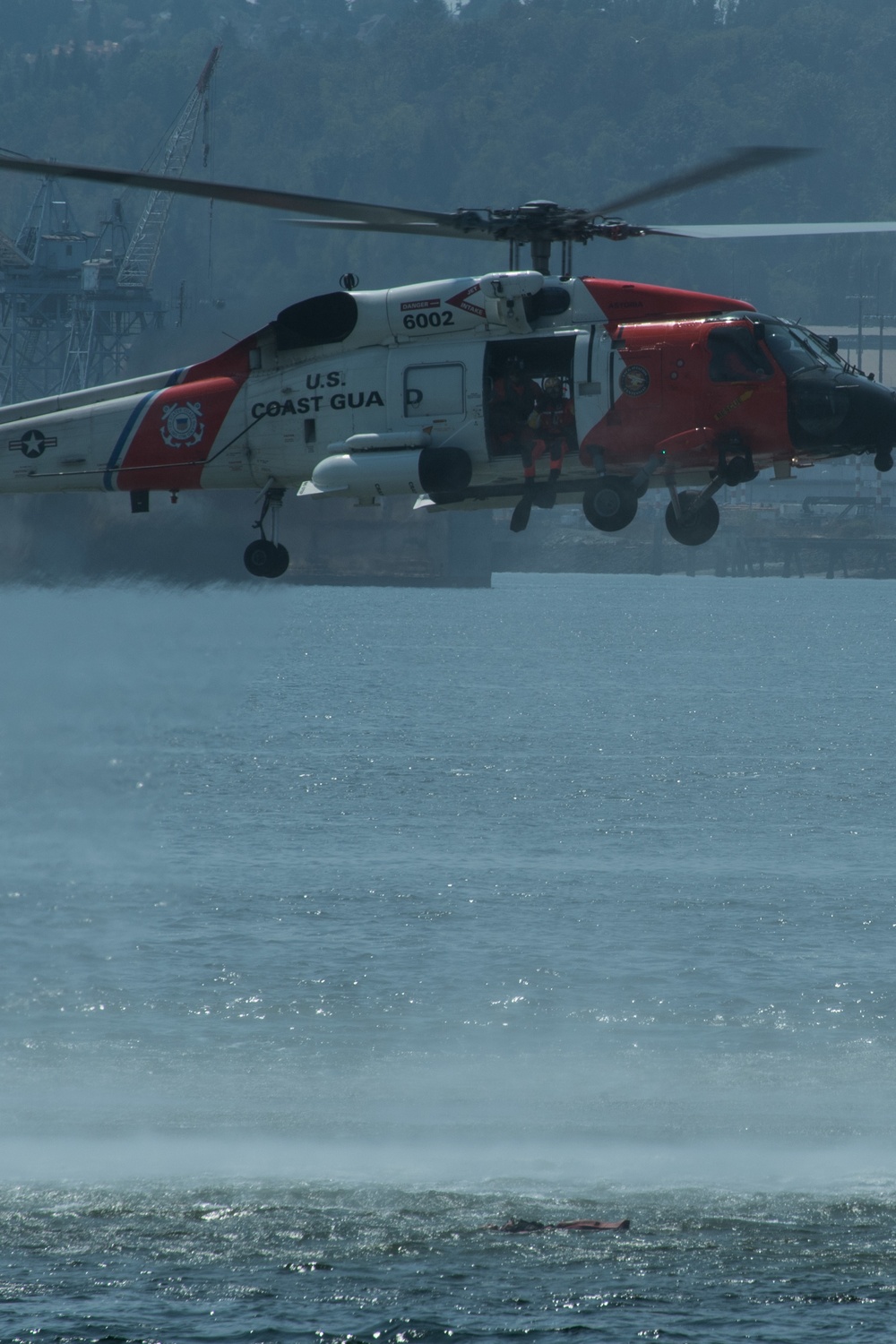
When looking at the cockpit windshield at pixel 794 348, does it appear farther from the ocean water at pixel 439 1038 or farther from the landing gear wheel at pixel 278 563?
the ocean water at pixel 439 1038

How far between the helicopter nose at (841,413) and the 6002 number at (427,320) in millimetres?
4787

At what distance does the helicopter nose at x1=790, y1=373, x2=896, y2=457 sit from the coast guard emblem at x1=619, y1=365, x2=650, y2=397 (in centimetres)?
196

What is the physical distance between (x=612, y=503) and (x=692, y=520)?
112 cm

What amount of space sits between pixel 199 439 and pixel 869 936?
4826 centimetres

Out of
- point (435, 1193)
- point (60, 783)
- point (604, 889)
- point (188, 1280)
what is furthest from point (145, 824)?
point (188, 1280)

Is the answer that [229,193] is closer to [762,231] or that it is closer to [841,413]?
[762,231]

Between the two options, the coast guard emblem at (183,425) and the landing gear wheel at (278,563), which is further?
the coast guard emblem at (183,425)

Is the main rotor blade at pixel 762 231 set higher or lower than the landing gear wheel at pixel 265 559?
higher

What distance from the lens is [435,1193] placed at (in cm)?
4009

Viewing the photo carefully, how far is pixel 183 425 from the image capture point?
26.6 metres

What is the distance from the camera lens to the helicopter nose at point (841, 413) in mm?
24297

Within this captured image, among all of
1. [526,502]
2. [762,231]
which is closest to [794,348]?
[762,231]

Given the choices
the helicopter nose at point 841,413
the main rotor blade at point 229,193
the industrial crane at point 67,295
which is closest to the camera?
the main rotor blade at point 229,193

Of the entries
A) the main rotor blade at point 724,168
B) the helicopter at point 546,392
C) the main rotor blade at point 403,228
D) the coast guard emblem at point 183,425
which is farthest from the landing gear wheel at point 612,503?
the coast guard emblem at point 183,425
